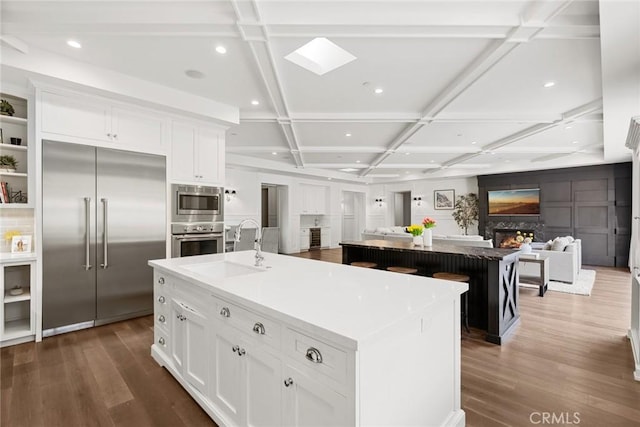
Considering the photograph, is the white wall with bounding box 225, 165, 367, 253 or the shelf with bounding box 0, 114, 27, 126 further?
the white wall with bounding box 225, 165, 367, 253

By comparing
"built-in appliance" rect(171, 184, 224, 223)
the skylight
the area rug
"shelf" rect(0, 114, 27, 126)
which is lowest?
the area rug

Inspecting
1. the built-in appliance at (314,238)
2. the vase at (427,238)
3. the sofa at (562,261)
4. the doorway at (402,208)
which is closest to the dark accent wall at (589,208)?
the sofa at (562,261)

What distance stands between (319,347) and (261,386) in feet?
1.66

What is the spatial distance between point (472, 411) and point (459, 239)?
3.70 meters

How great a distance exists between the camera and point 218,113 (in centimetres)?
408

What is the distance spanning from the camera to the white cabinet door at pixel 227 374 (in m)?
1.58

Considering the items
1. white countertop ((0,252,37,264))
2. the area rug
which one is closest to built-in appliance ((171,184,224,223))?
white countertop ((0,252,37,264))

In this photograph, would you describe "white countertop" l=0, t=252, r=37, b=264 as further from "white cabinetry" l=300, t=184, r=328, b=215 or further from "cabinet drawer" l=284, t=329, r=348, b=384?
"white cabinetry" l=300, t=184, r=328, b=215

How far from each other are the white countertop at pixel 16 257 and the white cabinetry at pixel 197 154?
1606mm

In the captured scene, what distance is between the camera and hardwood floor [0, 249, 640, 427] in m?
1.88

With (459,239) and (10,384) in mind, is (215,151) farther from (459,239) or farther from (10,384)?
(459,239)

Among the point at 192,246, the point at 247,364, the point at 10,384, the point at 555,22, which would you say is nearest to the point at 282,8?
the point at 555,22

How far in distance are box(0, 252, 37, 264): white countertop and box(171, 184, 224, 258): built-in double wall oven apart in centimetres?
132

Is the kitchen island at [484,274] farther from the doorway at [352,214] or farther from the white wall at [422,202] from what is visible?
the doorway at [352,214]
